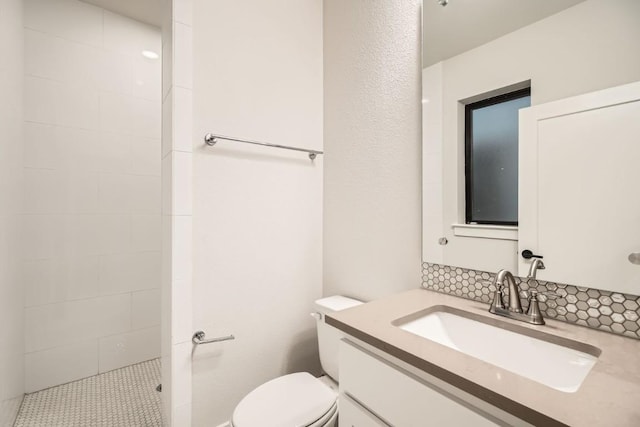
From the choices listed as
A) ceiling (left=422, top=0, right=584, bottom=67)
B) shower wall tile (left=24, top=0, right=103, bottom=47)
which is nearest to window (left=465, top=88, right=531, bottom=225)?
ceiling (left=422, top=0, right=584, bottom=67)

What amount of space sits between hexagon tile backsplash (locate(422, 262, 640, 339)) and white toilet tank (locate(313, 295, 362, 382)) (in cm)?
57

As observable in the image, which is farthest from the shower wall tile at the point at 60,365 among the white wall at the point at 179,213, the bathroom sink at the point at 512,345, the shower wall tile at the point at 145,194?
the bathroom sink at the point at 512,345

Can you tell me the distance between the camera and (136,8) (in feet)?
6.69

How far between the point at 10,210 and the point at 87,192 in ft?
1.81

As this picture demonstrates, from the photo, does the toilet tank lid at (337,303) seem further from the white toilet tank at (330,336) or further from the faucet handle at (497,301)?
the faucet handle at (497,301)

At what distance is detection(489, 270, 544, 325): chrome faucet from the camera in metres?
0.88

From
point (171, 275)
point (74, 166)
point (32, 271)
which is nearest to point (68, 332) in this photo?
A: point (32, 271)

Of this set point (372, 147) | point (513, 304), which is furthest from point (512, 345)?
→ point (372, 147)

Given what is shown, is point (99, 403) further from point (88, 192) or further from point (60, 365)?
point (88, 192)

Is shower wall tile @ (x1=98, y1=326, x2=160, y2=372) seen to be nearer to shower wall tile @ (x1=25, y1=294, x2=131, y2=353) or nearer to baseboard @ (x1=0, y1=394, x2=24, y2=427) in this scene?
shower wall tile @ (x1=25, y1=294, x2=131, y2=353)

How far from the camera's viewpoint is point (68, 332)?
76.5 inches

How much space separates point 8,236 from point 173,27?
4.28ft

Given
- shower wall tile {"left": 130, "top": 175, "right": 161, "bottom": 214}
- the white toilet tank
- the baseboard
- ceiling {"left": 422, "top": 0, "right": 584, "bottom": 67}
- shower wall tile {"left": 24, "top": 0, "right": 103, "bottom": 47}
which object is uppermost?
shower wall tile {"left": 24, "top": 0, "right": 103, "bottom": 47}

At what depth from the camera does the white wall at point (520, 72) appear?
2.57ft
